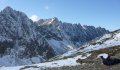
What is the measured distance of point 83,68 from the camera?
5244 cm

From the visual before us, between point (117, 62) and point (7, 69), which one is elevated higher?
point (7, 69)

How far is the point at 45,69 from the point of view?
59688 mm

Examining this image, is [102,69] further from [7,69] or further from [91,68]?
[7,69]

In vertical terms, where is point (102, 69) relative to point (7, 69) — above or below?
below

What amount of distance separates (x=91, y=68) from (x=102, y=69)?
3.05m

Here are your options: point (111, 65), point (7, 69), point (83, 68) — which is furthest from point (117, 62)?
point (7, 69)

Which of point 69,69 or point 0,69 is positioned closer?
point 69,69

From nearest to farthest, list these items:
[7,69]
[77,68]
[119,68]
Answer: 1. [119,68]
2. [77,68]
3. [7,69]

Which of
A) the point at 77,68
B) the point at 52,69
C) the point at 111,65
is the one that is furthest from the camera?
the point at 52,69

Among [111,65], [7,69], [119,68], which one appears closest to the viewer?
[119,68]

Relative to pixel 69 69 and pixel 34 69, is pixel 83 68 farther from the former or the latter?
pixel 34 69

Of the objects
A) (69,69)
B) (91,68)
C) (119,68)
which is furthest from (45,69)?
(119,68)

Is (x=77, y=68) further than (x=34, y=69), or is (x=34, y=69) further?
(x=34, y=69)

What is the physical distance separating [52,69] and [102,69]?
13167 mm
